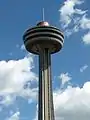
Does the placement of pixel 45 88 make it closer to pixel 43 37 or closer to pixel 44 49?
pixel 44 49

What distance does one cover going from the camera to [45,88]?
7407 inches

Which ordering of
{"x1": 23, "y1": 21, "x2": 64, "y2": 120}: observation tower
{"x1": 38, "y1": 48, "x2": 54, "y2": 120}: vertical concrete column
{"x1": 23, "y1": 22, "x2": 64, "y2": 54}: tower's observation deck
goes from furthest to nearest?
{"x1": 23, "y1": 22, "x2": 64, "y2": 54}: tower's observation deck → {"x1": 23, "y1": 21, "x2": 64, "y2": 120}: observation tower → {"x1": 38, "y1": 48, "x2": 54, "y2": 120}: vertical concrete column

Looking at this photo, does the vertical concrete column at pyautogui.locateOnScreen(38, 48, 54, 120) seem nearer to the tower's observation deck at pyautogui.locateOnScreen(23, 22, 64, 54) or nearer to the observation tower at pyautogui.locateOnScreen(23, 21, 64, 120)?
the observation tower at pyautogui.locateOnScreen(23, 21, 64, 120)

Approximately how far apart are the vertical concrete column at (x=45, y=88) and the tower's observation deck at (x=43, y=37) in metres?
4.73

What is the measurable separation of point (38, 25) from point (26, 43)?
39.9 feet

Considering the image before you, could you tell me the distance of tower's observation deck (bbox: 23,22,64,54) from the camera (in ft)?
631

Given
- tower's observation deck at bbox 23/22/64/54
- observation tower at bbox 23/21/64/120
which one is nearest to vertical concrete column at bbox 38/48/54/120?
observation tower at bbox 23/21/64/120

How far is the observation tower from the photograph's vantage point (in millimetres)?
185750

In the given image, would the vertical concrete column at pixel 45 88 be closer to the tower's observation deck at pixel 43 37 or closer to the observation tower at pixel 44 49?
the observation tower at pixel 44 49

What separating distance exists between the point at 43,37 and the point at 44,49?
25.6ft

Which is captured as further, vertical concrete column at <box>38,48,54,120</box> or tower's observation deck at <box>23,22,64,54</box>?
tower's observation deck at <box>23,22,64,54</box>

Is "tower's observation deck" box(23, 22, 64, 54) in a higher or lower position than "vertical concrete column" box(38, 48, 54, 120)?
higher

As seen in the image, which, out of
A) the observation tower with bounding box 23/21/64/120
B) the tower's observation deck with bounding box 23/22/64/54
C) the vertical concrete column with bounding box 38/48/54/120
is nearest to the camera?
the vertical concrete column with bounding box 38/48/54/120

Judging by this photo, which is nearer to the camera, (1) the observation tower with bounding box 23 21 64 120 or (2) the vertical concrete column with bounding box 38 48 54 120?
(2) the vertical concrete column with bounding box 38 48 54 120
